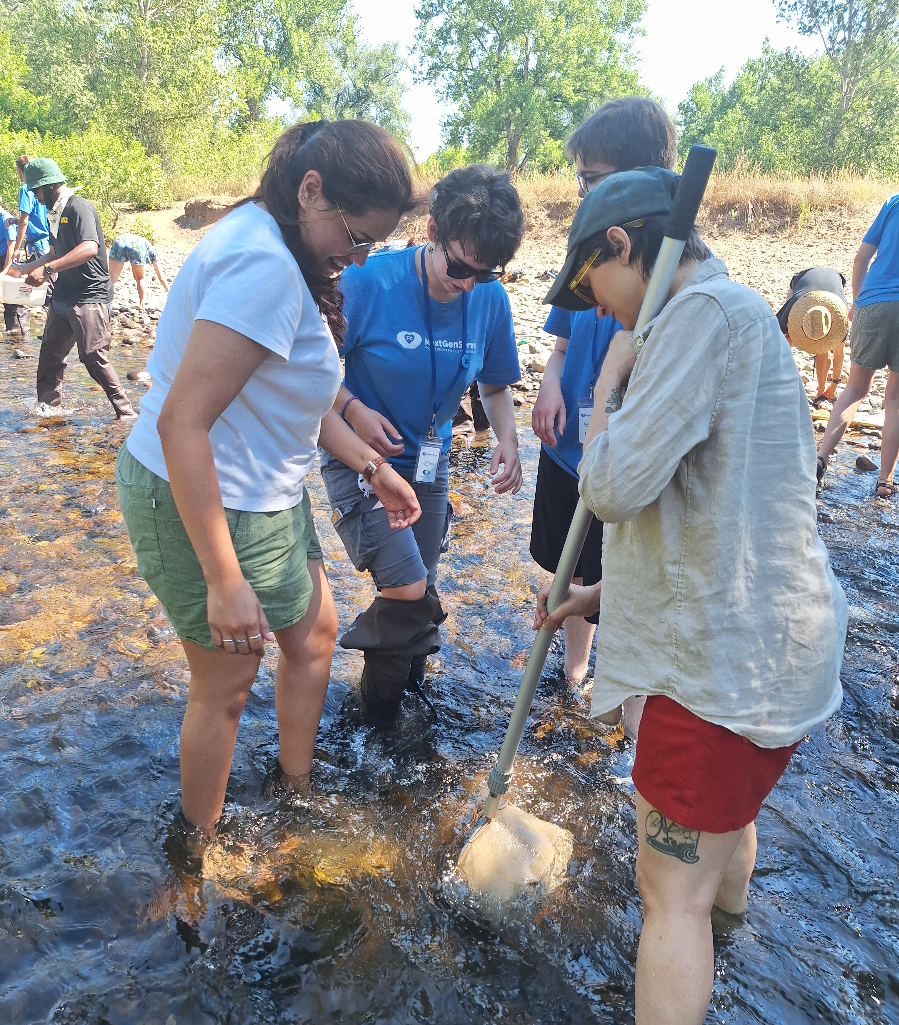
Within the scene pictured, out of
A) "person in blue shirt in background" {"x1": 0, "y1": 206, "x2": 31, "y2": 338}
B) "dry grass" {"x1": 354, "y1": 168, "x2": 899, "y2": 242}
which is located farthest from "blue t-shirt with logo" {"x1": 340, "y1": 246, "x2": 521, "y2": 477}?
"dry grass" {"x1": 354, "y1": 168, "x2": 899, "y2": 242}

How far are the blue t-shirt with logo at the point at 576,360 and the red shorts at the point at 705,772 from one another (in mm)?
1632

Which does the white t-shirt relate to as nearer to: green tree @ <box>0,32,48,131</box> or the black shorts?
the black shorts

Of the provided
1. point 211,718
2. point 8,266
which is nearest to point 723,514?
point 211,718

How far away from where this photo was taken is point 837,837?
9.12ft

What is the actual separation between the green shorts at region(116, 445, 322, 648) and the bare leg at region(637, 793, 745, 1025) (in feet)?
3.63

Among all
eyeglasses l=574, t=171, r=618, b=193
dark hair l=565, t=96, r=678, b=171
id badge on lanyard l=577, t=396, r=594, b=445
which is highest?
dark hair l=565, t=96, r=678, b=171

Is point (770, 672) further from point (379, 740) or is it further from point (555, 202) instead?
point (555, 202)

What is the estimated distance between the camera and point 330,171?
76.7 inches

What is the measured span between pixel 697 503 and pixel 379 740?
81.9 inches

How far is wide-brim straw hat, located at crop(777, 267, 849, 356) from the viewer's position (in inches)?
295

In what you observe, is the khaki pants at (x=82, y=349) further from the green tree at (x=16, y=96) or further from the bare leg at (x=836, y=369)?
the green tree at (x=16, y=96)

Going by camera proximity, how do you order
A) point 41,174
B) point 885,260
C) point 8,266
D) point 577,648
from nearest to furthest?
point 577,648, point 885,260, point 41,174, point 8,266

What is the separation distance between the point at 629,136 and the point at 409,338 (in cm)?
101

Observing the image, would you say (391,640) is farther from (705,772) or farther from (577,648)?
(705,772)
